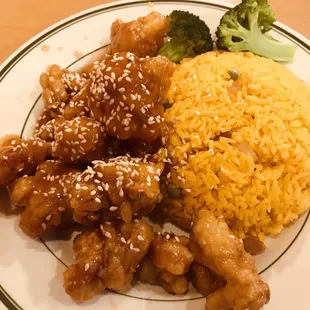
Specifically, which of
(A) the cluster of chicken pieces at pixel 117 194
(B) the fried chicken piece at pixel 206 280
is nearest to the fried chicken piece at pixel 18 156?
(A) the cluster of chicken pieces at pixel 117 194

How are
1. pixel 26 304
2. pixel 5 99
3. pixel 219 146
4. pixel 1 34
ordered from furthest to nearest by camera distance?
1. pixel 1 34
2. pixel 5 99
3. pixel 219 146
4. pixel 26 304

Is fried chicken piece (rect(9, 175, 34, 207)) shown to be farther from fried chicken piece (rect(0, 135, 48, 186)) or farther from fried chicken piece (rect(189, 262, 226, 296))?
fried chicken piece (rect(189, 262, 226, 296))

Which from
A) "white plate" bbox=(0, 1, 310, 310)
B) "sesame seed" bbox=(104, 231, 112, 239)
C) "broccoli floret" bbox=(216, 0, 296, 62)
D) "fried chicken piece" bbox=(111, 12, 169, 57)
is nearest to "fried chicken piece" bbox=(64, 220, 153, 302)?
"sesame seed" bbox=(104, 231, 112, 239)

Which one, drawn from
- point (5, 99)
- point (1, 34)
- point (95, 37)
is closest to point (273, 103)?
point (95, 37)

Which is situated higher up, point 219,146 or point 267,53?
point 267,53

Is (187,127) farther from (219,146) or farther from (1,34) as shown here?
(1,34)

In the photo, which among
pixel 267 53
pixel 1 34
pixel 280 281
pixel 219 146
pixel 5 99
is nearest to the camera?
pixel 280 281

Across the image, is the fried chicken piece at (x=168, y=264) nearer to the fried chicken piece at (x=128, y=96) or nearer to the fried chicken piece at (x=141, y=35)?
the fried chicken piece at (x=128, y=96)
